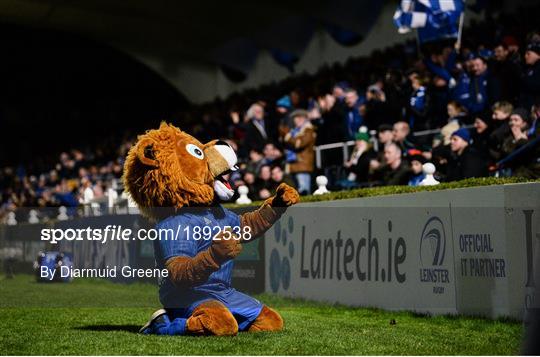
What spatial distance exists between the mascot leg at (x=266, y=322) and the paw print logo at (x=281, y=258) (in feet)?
11.4

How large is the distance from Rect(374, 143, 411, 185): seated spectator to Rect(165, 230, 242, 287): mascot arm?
446cm

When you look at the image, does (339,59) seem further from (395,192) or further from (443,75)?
(395,192)

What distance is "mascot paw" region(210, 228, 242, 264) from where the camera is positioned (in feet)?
19.1

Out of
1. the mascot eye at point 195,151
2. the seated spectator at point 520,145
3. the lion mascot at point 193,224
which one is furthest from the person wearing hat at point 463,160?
the mascot eye at point 195,151

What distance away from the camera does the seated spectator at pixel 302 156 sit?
1273cm

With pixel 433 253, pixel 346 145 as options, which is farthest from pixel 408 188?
pixel 346 145

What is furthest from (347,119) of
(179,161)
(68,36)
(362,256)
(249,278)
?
(68,36)

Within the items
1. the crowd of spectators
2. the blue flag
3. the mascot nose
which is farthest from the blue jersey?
the blue flag

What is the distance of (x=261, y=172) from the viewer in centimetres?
1334

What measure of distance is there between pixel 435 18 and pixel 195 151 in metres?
8.26

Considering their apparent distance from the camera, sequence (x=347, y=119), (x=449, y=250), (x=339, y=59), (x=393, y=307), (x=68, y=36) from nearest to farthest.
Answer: (x=449, y=250), (x=393, y=307), (x=347, y=119), (x=339, y=59), (x=68, y=36)

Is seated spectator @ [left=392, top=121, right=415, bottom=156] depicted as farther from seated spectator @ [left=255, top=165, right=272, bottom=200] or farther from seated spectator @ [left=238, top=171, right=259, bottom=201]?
seated spectator @ [left=238, top=171, right=259, bottom=201]

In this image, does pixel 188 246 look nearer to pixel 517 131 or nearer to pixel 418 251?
pixel 418 251

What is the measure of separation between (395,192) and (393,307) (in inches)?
42.4
